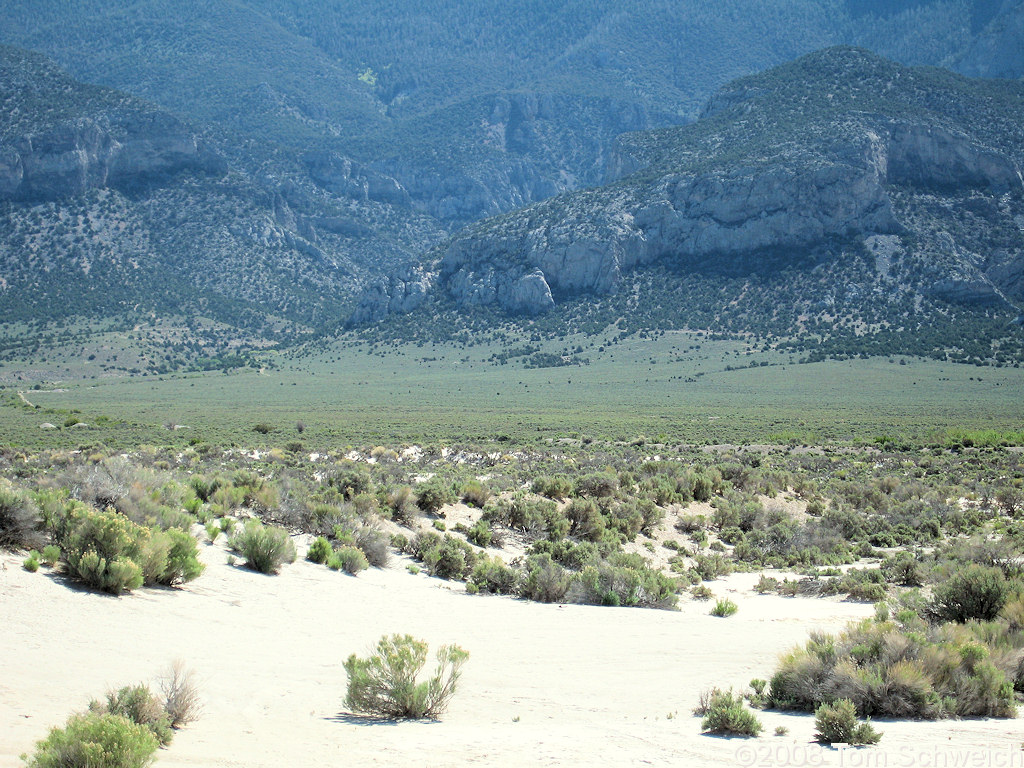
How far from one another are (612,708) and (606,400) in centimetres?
6114

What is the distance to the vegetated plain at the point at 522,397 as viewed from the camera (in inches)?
1684

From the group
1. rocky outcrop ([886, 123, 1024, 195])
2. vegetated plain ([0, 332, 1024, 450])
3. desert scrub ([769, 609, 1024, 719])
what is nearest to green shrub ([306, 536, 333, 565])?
desert scrub ([769, 609, 1024, 719])

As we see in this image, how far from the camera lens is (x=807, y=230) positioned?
10488cm

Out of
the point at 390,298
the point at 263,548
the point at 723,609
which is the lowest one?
the point at 723,609

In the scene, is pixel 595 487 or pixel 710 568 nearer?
pixel 710 568

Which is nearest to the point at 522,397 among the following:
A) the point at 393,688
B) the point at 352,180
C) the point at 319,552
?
the point at 319,552

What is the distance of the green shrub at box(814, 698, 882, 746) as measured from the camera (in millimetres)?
6430

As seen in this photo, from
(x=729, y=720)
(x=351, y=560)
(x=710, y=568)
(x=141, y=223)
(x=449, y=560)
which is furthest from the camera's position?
(x=141, y=223)

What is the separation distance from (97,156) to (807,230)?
112 metres

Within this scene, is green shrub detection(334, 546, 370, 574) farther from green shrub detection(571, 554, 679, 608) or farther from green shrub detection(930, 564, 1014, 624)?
green shrub detection(930, 564, 1014, 624)

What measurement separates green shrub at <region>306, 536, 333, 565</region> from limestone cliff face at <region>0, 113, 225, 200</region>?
13438 cm

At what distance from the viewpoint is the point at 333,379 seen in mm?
89312

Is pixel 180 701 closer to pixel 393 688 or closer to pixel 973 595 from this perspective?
pixel 393 688

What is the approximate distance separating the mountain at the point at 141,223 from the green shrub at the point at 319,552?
109 metres
